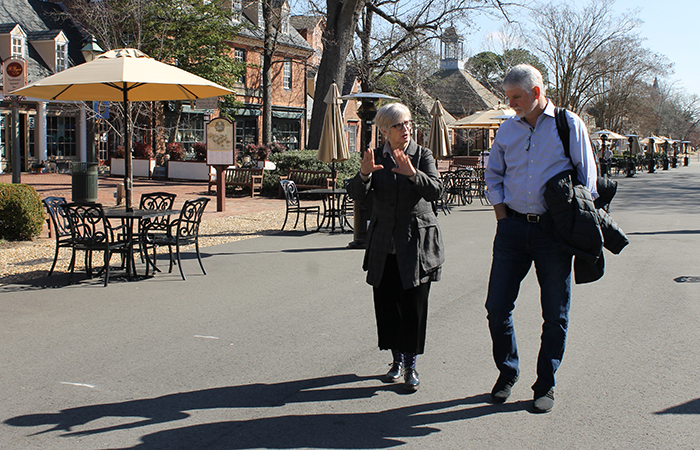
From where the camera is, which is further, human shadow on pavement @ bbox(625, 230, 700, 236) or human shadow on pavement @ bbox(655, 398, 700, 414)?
human shadow on pavement @ bbox(625, 230, 700, 236)

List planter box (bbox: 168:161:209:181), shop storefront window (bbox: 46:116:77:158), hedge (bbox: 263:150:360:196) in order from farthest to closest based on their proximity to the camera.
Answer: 1. shop storefront window (bbox: 46:116:77:158)
2. planter box (bbox: 168:161:209:181)
3. hedge (bbox: 263:150:360:196)

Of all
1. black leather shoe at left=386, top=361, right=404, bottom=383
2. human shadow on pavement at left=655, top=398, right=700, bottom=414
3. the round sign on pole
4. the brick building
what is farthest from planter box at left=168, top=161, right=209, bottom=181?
human shadow on pavement at left=655, top=398, right=700, bottom=414

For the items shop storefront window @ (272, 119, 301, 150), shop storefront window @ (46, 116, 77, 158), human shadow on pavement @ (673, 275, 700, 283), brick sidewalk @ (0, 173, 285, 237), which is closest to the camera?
human shadow on pavement @ (673, 275, 700, 283)

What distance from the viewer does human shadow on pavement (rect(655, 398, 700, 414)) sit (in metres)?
3.87

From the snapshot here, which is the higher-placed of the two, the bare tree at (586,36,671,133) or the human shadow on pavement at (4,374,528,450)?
the bare tree at (586,36,671,133)

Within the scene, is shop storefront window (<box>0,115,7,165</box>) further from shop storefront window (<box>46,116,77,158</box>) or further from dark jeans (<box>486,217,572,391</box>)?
dark jeans (<box>486,217,572,391</box>)

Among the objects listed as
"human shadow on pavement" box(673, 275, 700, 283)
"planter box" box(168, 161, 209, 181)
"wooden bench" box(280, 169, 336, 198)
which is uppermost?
"planter box" box(168, 161, 209, 181)

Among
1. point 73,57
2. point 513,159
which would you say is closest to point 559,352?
point 513,159

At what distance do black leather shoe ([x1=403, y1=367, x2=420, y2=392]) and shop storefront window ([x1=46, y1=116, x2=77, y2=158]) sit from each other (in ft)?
87.5

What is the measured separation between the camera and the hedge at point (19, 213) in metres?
10.0

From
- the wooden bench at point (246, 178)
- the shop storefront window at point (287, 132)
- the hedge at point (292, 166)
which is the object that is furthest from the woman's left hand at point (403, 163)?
the shop storefront window at point (287, 132)

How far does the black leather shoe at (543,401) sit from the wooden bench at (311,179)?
1396 cm

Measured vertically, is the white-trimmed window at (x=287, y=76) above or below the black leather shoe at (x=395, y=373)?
above

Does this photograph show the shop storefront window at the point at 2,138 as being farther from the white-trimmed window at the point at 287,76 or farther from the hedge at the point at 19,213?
the white-trimmed window at the point at 287,76
